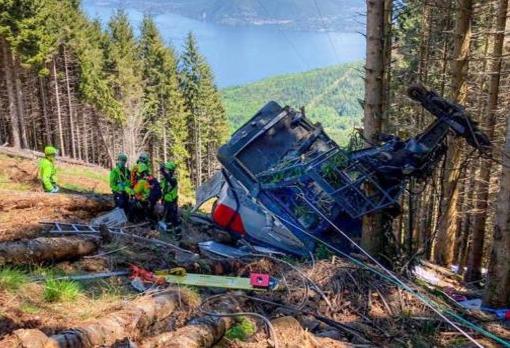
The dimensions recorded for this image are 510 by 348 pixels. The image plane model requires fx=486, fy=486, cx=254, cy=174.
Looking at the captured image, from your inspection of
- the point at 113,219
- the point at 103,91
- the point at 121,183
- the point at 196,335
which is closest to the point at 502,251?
the point at 196,335

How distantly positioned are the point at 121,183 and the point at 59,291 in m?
5.69

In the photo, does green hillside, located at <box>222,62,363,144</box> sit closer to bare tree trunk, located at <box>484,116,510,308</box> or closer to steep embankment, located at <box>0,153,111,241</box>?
steep embankment, located at <box>0,153,111,241</box>

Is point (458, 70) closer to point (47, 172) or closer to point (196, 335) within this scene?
point (196, 335)

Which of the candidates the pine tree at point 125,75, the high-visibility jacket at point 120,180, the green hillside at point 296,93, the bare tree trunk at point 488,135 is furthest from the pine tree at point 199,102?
the green hillside at point 296,93

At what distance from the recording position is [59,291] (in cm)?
525

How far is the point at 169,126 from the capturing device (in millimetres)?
48188

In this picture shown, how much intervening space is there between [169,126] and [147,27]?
377 inches

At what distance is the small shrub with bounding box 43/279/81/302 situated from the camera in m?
5.21

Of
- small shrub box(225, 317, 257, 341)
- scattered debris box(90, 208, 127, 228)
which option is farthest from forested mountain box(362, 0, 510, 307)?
scattered debris box(90, 208, 127, 228)

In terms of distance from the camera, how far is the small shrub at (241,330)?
195 inches

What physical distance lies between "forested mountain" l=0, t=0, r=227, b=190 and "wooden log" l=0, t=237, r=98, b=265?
90.4 ft

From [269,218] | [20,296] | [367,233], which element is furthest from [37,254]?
[367,233]

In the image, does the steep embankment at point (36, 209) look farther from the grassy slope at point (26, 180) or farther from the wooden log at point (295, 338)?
the wooden log at point (295, 338)

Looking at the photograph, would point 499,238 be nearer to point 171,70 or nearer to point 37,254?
point 37,254
